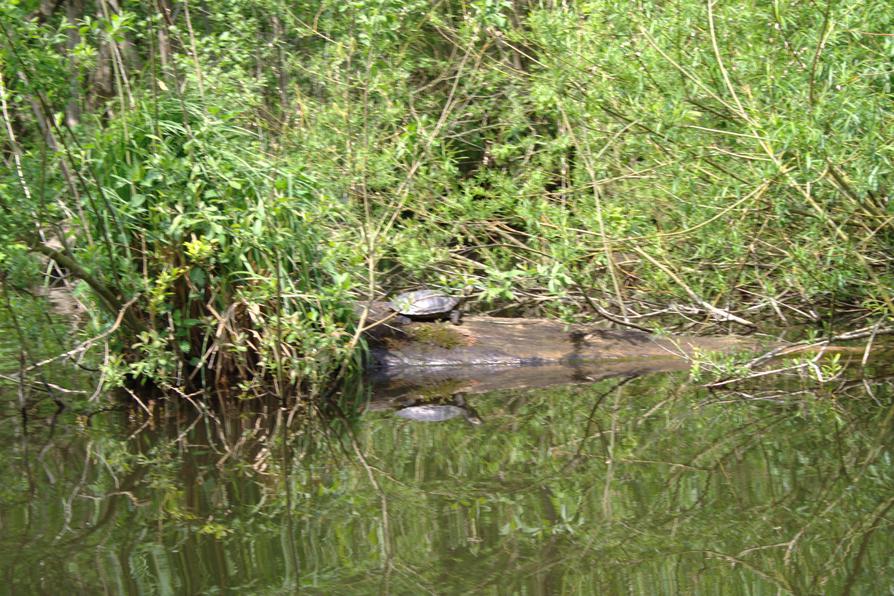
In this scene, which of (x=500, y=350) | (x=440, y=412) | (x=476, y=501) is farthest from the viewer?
(x=500, y=350)

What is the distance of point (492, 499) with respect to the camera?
406 centimetres

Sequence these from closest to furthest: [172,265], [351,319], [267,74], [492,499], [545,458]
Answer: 1. [492,499]
2. [545,458]
3. [172,265]
4. [351,319]
5. [267,74]

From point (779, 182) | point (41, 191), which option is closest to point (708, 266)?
point (779, 182)

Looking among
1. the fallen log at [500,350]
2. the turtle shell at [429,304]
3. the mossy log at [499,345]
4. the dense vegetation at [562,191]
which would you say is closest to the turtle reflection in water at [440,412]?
the dense vegetation at [562,191]

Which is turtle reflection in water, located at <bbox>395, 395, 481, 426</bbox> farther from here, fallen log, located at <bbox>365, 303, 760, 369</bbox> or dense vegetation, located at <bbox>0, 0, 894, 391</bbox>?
fallen log, located at <bbox>365, 303, 760, 369</bbox>

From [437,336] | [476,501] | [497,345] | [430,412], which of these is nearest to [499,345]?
[497,345]

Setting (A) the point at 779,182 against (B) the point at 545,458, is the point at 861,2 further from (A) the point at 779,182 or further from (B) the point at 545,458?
(B) the point at 545,458

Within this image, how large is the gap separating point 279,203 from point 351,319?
1052 millimetres

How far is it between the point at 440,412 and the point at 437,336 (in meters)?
1.29

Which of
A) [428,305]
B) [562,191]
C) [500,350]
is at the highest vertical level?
[562,191]

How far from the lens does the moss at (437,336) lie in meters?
7.05

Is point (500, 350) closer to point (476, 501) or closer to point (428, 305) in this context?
point (428, 305)

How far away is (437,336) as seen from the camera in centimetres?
707

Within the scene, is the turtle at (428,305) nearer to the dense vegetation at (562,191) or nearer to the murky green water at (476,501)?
the dense vegetation at (562,191)
